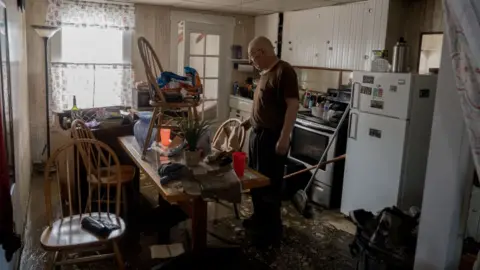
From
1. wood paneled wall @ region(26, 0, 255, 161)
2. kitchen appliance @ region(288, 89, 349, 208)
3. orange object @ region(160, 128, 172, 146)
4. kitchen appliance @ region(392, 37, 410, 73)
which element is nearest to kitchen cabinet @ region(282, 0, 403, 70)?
kitchen appliance @ region(288, 89, 349, 208)

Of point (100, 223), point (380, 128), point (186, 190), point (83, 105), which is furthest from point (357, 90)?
point (83, 105)

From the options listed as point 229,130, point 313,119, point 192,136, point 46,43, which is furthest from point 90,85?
point 192,136

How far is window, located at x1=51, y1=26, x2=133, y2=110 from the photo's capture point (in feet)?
15.2

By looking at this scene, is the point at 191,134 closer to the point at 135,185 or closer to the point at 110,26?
the point at 135,185

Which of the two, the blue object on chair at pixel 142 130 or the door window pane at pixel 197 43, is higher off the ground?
the door window pane at pixel 197 43

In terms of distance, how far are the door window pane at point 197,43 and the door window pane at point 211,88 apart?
0.41 m

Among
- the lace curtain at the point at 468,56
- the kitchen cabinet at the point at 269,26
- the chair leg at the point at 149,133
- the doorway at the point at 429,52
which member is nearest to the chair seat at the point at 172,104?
the chair leg at the point at 149,133

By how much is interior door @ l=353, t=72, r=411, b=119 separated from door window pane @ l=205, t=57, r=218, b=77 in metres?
2.50

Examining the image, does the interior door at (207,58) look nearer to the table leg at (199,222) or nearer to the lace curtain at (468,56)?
the table leg at (199,222)

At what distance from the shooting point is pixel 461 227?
1925 mm

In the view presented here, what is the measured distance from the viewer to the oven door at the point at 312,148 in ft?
12.7

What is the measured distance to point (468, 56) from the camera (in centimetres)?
158

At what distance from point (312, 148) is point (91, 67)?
8.84 feet

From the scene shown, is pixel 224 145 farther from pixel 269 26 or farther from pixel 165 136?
pixel 269 26
